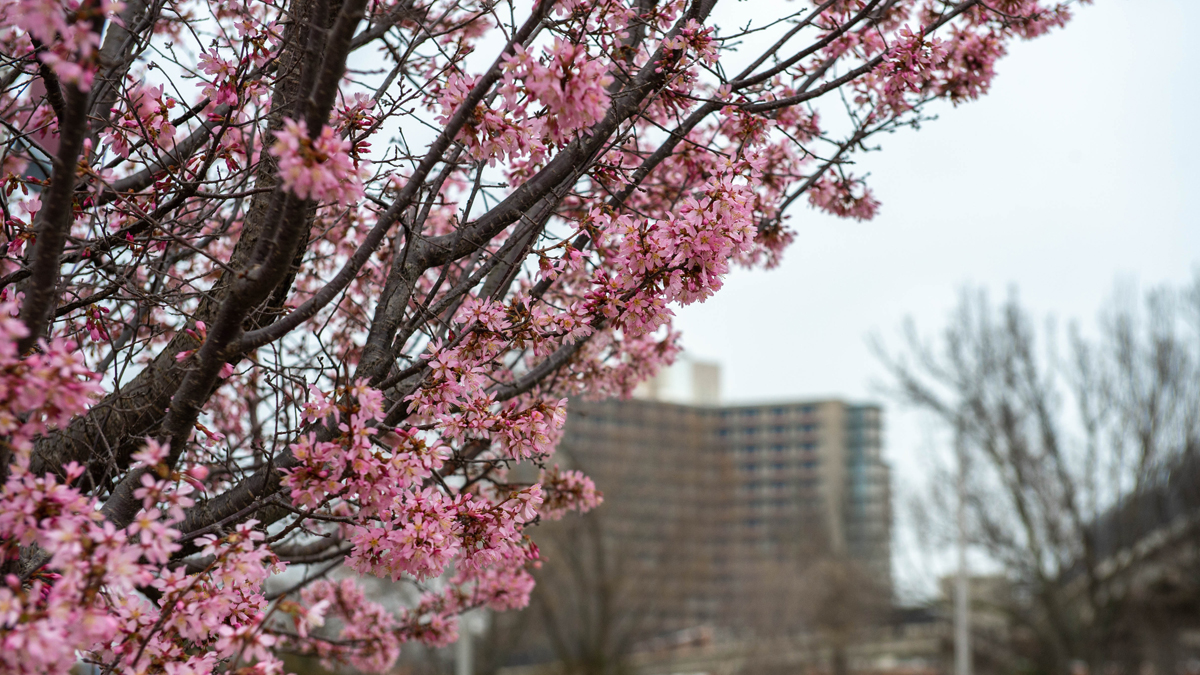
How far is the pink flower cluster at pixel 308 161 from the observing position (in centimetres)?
208

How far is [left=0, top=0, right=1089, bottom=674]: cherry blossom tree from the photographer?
211cm

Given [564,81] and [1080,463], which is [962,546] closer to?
[1080,463]

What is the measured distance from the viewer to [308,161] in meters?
2.11

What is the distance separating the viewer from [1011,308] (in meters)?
17.2

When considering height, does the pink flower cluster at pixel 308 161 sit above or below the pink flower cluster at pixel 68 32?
Answer: below

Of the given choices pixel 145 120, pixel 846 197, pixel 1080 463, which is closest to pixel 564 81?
pixel 145 120

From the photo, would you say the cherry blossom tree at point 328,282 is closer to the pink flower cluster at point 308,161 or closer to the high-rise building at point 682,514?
the pink flower cluster at point 308,161

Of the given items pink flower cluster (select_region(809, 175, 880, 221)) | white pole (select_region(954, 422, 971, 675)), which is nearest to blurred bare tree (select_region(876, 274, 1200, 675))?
white pole (select_region(954, 422, 971, 675))

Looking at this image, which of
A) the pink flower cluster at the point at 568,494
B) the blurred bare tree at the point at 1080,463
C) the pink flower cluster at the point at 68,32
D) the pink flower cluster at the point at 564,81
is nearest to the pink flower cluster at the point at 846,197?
the pink flower cluster at the point at 568,494

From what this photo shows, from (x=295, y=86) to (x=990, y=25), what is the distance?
3.01m

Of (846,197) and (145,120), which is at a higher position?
(846,197)

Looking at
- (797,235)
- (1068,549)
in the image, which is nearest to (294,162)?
(797,235)

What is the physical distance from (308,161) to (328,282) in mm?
968

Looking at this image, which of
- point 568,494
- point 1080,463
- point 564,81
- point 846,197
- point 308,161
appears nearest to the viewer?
point 308,161
